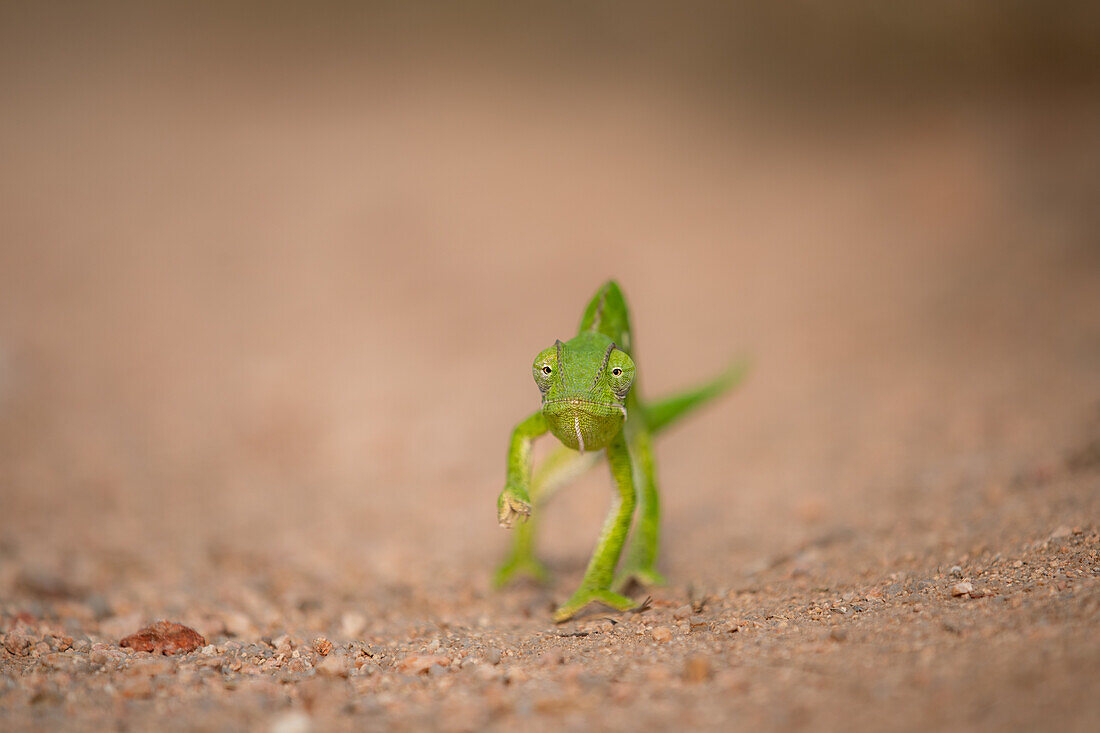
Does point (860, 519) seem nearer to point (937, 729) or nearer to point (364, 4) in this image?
point (937, 729)

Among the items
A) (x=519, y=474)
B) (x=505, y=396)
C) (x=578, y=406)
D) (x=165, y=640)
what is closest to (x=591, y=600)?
(x=519, y=474)

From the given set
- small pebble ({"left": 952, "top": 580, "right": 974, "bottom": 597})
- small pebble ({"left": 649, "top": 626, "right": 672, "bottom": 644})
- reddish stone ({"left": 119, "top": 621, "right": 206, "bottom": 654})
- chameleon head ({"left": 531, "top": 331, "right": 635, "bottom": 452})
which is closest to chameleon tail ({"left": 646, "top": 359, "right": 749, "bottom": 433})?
chameleon head ({"left": 531, "top": 331, "right": 635, "bottom": 452})

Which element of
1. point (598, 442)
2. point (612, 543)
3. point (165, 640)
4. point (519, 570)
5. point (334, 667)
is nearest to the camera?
point (334, 667)

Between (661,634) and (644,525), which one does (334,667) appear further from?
(644,525)

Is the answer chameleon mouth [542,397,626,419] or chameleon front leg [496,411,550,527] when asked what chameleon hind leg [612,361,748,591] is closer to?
chameleon front leg [496,411,550,527]

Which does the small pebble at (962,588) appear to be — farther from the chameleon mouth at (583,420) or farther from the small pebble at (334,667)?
the small pebble at (334,667)
